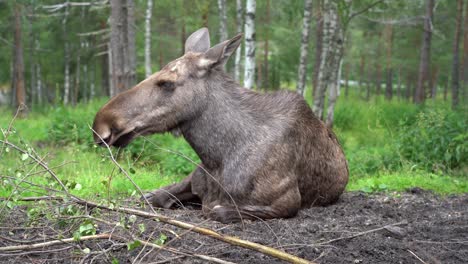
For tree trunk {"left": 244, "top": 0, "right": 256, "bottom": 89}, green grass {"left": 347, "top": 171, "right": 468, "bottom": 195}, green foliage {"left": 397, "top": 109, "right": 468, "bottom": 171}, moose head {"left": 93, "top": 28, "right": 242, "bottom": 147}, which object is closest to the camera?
moose head {"left": 93, "top": 28, "right": 242, "bottom": 147}

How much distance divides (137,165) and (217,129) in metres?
4.72

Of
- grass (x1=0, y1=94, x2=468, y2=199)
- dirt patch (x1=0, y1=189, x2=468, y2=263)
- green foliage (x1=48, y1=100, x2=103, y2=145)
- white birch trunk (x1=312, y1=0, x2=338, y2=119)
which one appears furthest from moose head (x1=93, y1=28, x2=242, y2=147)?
white birch trunk (x1=312, y1=0, x2=338, y2=119)

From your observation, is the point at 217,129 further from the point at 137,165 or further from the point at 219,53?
the point at 137,165

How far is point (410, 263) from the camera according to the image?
3961 millimetres

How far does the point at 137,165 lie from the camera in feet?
32.5

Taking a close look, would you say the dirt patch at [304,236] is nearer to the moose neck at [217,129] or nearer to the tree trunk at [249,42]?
the moose neck at [217,129]

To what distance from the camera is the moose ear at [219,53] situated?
5.37 meters

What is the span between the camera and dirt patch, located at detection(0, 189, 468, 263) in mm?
3945

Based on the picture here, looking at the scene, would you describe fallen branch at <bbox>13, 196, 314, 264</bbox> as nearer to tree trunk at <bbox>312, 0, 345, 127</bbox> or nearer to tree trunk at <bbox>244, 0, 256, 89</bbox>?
tree trunk at <bbox>312, 0, 345, 127</bbox>

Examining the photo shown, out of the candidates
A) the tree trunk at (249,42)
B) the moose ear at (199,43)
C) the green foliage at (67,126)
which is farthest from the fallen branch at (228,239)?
the tree trunk at (249,42)

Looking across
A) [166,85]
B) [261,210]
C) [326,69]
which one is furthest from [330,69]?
[261,210]

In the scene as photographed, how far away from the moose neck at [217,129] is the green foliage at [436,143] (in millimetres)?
4236

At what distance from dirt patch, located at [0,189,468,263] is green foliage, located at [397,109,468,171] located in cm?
279

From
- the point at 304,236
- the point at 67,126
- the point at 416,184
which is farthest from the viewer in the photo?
the point at 67,126
